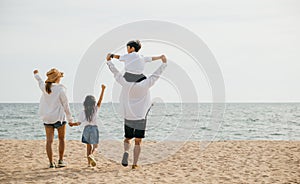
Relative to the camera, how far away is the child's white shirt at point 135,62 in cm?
658

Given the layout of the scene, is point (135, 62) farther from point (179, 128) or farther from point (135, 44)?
point (179, 128)

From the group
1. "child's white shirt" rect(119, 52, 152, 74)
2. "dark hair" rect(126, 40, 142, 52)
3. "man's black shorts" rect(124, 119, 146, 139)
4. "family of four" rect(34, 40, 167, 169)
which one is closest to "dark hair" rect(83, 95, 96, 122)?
"family of four" rect(34, 40, 167, 169)

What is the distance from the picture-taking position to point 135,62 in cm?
658

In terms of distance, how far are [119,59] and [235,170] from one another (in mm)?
2828

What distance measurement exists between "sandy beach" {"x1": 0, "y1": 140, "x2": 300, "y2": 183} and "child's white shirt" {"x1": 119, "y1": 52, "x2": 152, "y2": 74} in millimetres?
1737

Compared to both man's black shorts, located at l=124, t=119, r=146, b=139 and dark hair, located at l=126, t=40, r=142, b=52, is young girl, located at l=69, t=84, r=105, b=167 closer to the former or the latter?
man's black shorts, located at l=124, t=119, r=146, b=139

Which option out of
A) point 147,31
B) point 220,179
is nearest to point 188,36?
point 147,31

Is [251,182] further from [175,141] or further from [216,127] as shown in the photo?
[216,127]

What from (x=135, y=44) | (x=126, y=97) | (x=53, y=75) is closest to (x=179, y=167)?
(x=126, y=97)

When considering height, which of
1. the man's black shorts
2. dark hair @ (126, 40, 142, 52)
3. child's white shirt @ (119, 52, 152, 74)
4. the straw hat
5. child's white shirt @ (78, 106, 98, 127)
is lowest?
the man's black shorts

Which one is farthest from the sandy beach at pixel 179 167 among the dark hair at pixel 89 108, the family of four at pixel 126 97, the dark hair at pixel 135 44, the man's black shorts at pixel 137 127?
the dark hair at pixel 135 44

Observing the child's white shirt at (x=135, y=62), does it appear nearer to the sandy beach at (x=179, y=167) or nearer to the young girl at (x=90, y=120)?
the young girl at (x=90, y=120)

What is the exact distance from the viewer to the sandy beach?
622 centimetres

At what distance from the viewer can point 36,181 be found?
5973 mm
